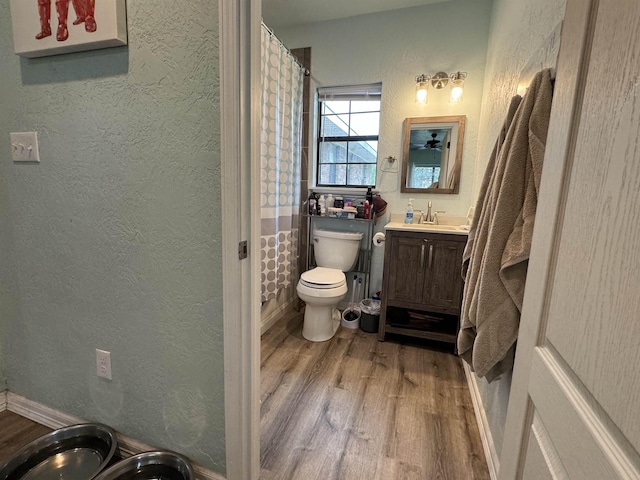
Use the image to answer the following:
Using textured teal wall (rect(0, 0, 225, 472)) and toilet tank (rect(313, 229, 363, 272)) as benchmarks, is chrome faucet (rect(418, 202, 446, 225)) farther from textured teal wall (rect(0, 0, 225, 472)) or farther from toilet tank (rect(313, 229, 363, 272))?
textured teal wall (rect(0, 0, 225, 472))

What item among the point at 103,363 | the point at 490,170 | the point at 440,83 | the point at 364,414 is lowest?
the point at 364,414

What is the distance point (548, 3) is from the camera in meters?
1.10

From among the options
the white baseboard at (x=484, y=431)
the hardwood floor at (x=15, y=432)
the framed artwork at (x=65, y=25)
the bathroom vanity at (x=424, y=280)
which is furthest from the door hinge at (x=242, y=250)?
the bathroom vanity at (x=424, y=280)

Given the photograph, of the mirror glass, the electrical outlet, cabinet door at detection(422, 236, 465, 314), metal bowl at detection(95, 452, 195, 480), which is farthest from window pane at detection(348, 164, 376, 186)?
metal bowl at detection(95, 452, 195, 480)

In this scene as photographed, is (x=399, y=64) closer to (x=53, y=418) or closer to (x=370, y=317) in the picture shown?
(x=370, y=317)

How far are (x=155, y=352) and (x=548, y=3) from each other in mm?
1915

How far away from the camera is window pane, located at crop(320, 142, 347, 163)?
281cm

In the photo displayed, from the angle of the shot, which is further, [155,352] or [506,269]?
[155,352]

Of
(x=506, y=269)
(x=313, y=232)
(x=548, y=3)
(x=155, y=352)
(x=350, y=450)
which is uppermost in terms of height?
(x=548, y=3)

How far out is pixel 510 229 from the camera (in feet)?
3.28

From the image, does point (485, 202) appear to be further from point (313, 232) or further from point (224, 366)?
point (313, 232)

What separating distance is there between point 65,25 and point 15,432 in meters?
1.67

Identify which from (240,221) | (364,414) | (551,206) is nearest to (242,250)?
(240,221)

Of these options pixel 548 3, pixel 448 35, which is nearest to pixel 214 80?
pixel 548 3
